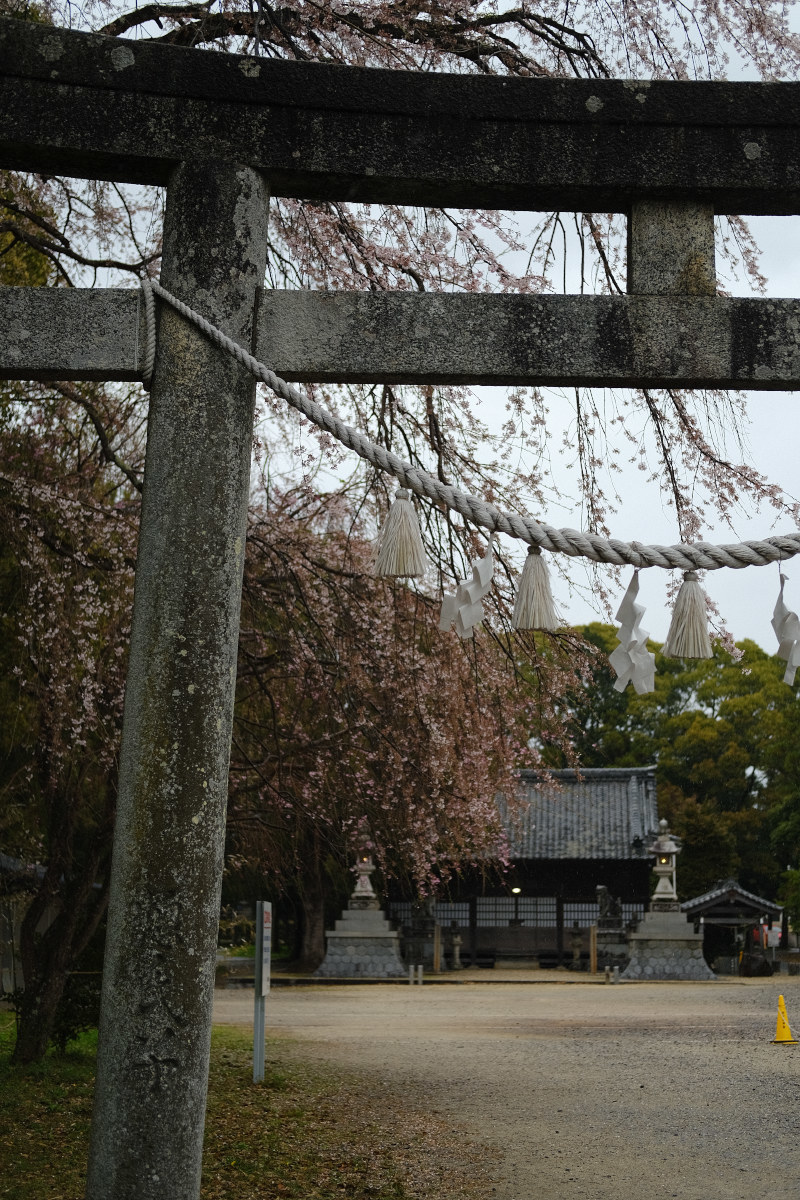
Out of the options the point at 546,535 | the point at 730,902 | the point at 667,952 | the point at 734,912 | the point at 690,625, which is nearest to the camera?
the point at 546,535

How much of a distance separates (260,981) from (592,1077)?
3.10 m

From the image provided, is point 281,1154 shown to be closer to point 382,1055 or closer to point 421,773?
point 421,773

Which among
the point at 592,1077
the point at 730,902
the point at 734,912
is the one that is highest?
the point at 730,902

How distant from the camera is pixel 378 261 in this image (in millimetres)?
5648

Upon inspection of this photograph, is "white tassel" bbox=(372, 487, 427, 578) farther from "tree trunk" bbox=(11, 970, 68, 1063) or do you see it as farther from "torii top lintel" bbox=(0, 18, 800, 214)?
"tree trunk" bbox=(11, 970, 68, 1063)

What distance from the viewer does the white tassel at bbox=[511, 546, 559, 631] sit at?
9.28ft

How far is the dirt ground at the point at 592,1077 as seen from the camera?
5.82m

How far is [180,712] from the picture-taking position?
2752 mm

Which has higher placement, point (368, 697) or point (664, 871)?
point (368, 697)

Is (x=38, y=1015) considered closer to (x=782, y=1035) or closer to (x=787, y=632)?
(x=787, y=632)

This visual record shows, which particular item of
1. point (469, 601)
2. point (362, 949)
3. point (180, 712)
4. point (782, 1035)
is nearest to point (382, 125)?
point (469, 601)

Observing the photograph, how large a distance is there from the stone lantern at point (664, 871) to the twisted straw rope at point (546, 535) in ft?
73.4

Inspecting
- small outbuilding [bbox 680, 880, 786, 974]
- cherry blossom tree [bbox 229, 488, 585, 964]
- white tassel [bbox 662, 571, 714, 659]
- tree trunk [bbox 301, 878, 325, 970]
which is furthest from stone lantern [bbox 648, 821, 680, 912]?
white tassel [bbox 662, 571, 714, 659]

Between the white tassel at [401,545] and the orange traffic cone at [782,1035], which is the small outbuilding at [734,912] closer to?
the orange traffic cone at [782,1035]
